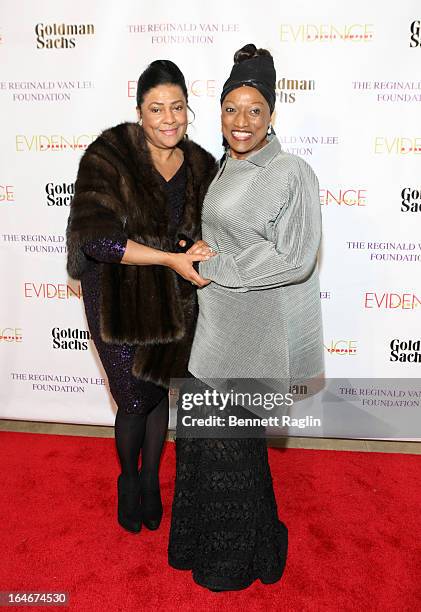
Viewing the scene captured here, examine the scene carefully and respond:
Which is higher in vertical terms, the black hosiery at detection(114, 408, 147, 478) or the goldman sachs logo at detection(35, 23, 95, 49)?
the goldman sachs logo at detection(35, 23, 95, 49)

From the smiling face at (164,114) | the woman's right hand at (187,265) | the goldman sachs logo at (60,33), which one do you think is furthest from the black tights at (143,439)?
the goldman sachs logo at (60,33)

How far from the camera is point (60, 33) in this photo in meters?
3.01

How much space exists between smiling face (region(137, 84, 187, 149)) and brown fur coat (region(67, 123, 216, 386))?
6 centimetres

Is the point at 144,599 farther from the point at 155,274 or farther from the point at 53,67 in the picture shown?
the point at 53,67

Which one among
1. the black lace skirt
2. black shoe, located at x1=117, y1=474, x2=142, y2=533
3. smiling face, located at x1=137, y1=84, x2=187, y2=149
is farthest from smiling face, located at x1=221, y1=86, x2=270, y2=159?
black shoe, located at x1=117, y1=474, x2=142, y2=533

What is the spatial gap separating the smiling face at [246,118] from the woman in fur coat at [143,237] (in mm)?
294

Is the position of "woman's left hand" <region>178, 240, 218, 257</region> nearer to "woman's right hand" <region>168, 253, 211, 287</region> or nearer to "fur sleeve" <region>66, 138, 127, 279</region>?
"woman's right hand" <region>168, 253, 211, 287</region>

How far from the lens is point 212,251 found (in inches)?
78.5

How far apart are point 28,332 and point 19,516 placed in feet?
3.92

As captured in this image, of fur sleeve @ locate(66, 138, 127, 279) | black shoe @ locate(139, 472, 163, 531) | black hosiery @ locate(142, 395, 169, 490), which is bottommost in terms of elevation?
black shoe @ locate(139, 472, 163, 531)

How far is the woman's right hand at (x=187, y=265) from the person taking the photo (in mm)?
2002

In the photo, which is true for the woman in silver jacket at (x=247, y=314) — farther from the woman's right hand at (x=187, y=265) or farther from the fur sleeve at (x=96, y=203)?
the fur sleeve at (x=96, y=203)

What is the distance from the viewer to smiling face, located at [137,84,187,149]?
2096mm

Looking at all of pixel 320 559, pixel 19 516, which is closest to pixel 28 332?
pixel 19 516
